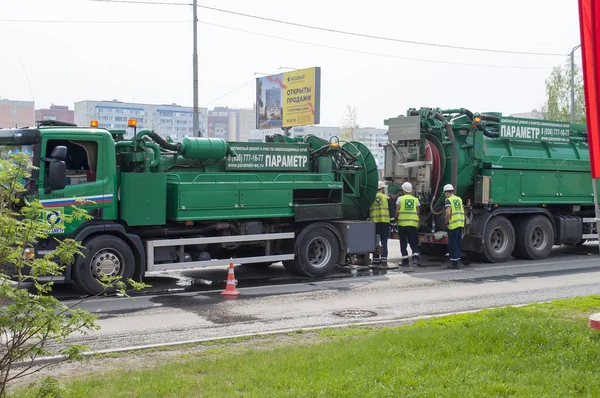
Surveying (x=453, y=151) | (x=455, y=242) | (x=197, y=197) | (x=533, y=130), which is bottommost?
(x=455, y=242)

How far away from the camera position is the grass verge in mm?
5270

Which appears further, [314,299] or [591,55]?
[314,299]

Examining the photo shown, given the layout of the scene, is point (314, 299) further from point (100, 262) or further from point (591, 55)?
point (591, 55)

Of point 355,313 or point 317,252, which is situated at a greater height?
point 317,252

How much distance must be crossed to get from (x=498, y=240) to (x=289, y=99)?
31533 millimetres

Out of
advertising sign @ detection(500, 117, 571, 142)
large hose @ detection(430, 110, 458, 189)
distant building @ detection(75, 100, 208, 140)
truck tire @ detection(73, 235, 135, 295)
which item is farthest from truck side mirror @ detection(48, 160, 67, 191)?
distant building @ detection(75, 100, 208, 140)

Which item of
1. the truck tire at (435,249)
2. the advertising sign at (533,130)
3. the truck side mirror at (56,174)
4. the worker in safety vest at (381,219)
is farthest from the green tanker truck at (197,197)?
the advertising sign at (533,130)

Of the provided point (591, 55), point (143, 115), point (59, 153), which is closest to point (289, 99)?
point (59, 153)

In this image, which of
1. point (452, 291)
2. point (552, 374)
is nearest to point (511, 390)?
point (552, 374)

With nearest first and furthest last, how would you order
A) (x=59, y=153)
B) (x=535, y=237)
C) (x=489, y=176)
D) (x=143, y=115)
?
(x=59, y=153)
(x=489, y=176)
(x=535, y=237)
(x=143, y=115)

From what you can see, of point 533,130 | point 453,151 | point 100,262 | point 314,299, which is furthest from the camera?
point 533,130

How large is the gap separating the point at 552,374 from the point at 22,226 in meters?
4.22

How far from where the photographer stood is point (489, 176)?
610 inches

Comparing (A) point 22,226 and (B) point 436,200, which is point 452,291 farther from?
(A) point 22,226
